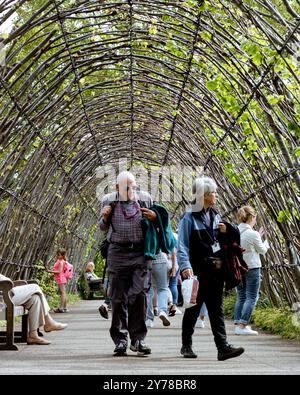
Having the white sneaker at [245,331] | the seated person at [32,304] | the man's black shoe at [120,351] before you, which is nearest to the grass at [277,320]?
the white sneaker at [245,331]

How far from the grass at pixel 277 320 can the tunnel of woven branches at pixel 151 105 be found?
36cm

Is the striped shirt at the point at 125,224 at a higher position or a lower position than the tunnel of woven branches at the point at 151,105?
lower

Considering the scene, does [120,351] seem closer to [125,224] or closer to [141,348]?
[141,348]

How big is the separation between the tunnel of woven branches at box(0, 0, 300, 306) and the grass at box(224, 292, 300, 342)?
36cm

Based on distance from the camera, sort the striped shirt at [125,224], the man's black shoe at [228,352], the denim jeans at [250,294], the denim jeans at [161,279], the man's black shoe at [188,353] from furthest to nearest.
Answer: the denim jeans at [161,279], the denim jeans at [250,294], the striped shirt at [125,224], the man's black shoe at [188,353], the man's black shoe at [228,352]

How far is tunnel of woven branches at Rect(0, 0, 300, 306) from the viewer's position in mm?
10469

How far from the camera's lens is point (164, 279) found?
1206 cm

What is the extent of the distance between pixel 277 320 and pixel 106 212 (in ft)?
12.3

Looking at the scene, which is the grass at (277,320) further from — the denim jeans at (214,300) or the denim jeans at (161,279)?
the denim jeans at (214,300)

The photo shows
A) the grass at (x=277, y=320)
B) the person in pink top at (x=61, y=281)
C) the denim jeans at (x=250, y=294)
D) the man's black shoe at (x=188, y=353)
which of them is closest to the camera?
Result: the man's black shoe at (x=188, y=353)

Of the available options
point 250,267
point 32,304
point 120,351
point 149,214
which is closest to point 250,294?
point 250,267

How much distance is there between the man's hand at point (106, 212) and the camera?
8.67m

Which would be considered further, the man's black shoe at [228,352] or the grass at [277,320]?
the grass at [277,320]
